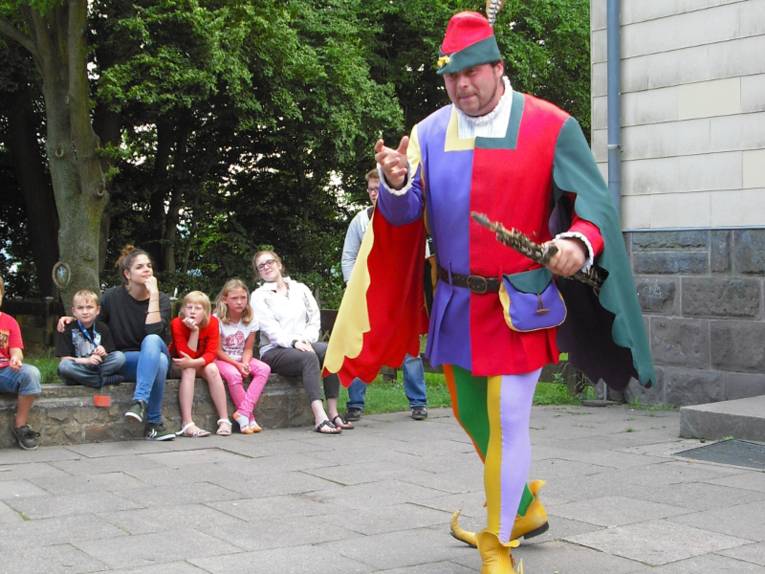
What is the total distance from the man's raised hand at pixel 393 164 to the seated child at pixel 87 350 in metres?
4.04

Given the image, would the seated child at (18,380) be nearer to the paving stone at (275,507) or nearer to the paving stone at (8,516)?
the paving stone at (8,516)

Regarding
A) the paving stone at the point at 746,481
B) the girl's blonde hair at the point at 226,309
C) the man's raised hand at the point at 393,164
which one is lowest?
the paving stone at the point at 746,481

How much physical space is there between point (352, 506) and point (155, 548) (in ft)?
3.86

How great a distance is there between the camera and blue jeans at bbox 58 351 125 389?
7488mm

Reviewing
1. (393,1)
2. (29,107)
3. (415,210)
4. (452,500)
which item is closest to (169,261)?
(29,107)

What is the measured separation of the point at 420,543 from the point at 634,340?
1.30 metres

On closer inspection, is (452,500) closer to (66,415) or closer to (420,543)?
(420,543)

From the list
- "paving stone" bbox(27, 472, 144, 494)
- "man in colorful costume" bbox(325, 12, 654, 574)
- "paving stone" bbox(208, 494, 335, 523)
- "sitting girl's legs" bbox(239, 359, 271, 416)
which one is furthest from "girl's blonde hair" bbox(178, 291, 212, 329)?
"man in colorful costume" bbox(325, 12, 654, 574)

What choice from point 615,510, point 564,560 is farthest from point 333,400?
point 564,560

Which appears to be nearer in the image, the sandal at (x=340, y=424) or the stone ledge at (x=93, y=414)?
the stone ledge at (x=93, y=414)

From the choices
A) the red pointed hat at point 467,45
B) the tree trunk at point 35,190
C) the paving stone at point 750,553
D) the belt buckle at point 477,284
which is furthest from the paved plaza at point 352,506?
the tree trunk at point 35,190

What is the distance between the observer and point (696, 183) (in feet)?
29.1

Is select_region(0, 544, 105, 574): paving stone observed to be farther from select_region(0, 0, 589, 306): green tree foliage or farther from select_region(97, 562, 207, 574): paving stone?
select_region(0, 0, 589, 306): green tree foliage

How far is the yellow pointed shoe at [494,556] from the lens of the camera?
4000 mm
